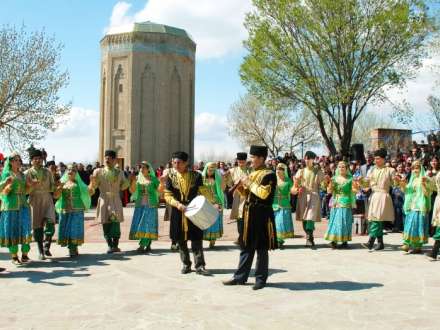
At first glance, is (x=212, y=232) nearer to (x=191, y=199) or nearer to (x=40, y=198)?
(x=191, y=199)

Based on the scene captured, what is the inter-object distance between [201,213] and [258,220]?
2.63 ft

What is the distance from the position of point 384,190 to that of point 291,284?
394 centimetres

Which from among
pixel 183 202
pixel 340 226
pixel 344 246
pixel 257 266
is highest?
pixel 183 202

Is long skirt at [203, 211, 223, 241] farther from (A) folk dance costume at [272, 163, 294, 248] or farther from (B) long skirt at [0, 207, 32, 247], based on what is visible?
(B) long skirt at [0, 207, 32, 247]

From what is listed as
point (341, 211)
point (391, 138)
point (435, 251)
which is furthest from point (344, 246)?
point (391, 138)

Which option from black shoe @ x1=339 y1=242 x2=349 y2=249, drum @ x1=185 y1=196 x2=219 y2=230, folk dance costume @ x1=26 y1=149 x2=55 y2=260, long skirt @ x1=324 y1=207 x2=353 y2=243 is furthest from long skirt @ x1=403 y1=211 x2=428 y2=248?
folk dance costume @ x1=26 y1=149 x2=55 y2=260

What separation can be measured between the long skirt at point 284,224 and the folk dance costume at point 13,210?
15.1 ft

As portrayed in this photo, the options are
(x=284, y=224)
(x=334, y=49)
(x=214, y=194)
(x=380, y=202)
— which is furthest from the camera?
(x=334, y=49)

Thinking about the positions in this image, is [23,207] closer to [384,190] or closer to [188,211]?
[188,211]

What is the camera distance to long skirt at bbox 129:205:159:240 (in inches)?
381

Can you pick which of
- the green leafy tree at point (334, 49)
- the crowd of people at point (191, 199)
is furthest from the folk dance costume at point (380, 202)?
the green leafy tree at point (334, 49)

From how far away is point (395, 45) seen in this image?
2205 centimetres

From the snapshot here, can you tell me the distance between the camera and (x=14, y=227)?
316 inches

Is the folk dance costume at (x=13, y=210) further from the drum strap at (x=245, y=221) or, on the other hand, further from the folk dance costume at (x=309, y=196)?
the folk dance costume at (x=309, y=196)
